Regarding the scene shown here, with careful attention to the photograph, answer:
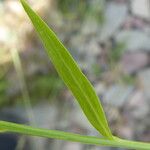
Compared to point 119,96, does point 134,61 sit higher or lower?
higher

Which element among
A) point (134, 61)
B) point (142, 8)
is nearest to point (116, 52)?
point (134, 61)

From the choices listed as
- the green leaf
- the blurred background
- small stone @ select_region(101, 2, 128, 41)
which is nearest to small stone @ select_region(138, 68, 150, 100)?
the blurred background

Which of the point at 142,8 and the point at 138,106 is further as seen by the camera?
A: the point at 142,8

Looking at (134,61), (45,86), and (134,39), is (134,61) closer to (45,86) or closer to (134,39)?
(134,39)

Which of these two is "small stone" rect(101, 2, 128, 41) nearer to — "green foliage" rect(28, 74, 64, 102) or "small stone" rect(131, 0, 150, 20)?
"small stone" rect(131, 0, 150, 20)

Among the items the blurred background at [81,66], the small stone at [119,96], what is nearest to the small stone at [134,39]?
the blurred background at [81,66]

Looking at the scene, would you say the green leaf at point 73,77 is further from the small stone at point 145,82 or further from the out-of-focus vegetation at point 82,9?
the out-of-focus vegetation at point 82,9
